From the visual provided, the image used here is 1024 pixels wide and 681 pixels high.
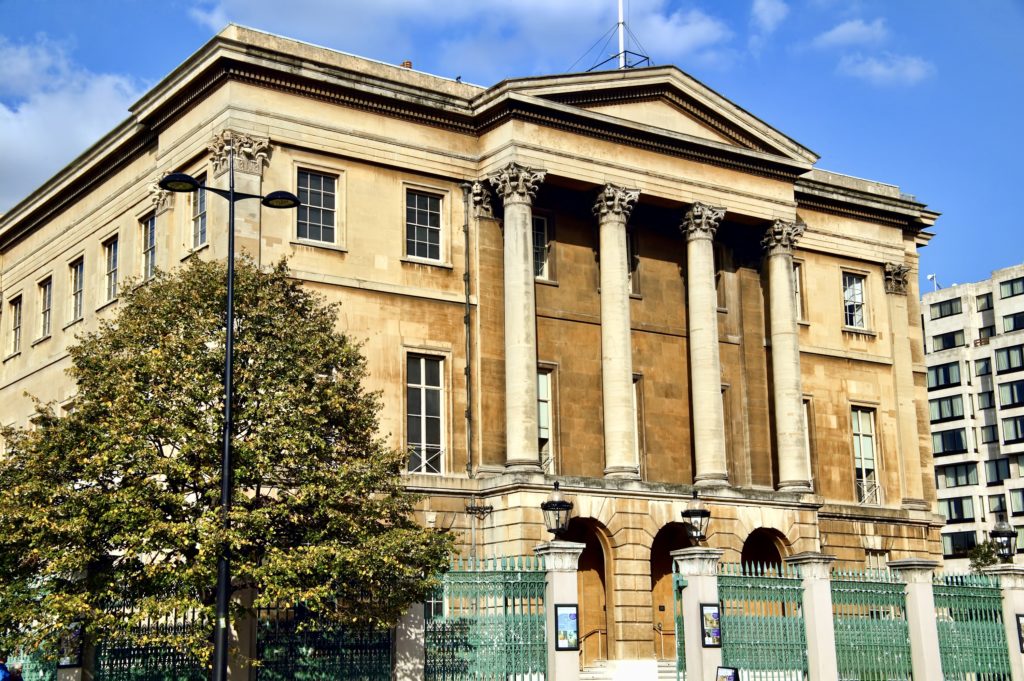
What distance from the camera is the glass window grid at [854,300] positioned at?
159 feet

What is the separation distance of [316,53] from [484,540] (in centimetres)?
1380

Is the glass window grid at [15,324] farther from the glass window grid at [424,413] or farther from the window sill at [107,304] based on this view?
the glass window grid at [424,413]

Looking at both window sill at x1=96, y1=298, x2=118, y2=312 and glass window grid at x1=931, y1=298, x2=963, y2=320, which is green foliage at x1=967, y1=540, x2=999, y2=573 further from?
window sill at x1=96, y1=298, x2=118, y2=312

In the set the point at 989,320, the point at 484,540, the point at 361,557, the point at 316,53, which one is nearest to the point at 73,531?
the point at 361,557

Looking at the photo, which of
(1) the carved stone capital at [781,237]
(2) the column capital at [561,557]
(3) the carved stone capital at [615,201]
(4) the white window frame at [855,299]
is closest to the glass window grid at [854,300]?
(4) the white window frame at [855,299]

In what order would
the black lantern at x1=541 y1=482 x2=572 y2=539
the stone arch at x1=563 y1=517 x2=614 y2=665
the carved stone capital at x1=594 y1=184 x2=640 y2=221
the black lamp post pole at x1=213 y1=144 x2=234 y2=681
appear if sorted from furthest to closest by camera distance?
the carved stone capital at x1=594 y1=184 x2=640 y2=221 < the stone arch at x1=563 y1=517 x2=614 y2=665 < the black lantern at x1=541 y1=482 x2=572 y2=539 < the black lamp post pole at x1=213 y1=144 x2=234 y2=681

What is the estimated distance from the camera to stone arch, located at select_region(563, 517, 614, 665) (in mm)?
37188

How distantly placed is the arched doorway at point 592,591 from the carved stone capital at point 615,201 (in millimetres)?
8982

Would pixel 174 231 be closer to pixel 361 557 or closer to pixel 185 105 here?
pixel 185 105

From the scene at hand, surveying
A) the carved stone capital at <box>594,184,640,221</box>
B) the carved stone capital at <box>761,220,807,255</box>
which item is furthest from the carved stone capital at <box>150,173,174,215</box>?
the carved stone capital at <box>761,220,807,255</box>

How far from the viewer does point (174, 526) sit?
23219mm

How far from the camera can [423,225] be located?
3891 centimetres

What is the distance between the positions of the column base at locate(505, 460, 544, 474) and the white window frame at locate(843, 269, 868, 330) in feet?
54.0

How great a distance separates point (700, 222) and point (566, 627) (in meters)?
18.4
